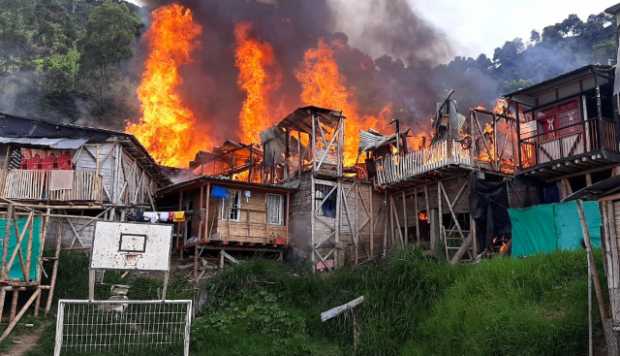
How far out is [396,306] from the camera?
18922 mm

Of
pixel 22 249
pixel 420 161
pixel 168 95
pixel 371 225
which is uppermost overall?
pixel 168 95

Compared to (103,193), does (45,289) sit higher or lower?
lower

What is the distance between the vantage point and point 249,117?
4628 centimetres

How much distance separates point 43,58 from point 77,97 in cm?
449

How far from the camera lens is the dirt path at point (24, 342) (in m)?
15.6

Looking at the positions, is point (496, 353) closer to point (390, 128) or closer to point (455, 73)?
point (390, 128)

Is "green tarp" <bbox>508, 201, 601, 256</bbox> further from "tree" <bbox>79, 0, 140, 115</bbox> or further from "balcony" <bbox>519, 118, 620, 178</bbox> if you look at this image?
"tree" <bbox>79, 0, 140, 115</bbox>

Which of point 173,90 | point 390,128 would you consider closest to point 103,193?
point 173,90

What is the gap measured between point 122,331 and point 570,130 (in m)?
19.6

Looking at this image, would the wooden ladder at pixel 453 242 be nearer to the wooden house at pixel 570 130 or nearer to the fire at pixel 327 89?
the wooden house at pixel 570 130

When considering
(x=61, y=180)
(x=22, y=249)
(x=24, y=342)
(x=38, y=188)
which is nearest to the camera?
(x=24, y=342)

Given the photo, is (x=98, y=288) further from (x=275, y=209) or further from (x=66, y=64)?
(x=66, y=64)

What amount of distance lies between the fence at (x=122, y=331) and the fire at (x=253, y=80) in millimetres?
26730

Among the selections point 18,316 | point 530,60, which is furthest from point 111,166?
point 530,60
